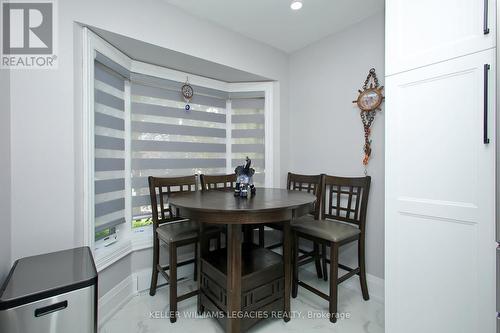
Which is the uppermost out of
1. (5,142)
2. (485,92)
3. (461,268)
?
(485,92)

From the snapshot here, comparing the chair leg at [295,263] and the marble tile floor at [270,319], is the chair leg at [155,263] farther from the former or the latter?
the chair leg at [295,263]

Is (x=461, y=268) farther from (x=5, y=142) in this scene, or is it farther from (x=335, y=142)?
(x=5, y=142)

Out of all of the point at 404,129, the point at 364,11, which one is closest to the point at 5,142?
the point at 404,129

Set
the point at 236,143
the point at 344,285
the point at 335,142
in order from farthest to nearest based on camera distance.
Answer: the point at 236,143
the point at 335,142
the point at 344,285

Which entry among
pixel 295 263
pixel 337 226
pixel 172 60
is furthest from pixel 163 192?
pixel 337 226

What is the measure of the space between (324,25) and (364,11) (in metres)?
0.37

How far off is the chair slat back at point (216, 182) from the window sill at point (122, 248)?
71 centimetres

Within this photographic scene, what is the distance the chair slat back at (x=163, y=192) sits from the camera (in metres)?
2.09

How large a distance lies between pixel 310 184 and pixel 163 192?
4.98 feet

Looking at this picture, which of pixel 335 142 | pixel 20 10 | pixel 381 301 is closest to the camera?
pixel 20 10

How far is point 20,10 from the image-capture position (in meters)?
1.39

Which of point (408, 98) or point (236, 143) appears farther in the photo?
point (236, 143)

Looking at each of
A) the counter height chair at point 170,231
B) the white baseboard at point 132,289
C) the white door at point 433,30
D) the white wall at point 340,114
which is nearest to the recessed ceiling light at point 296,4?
the white wall at point 340,114

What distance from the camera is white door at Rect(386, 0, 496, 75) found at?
1.15 metres
